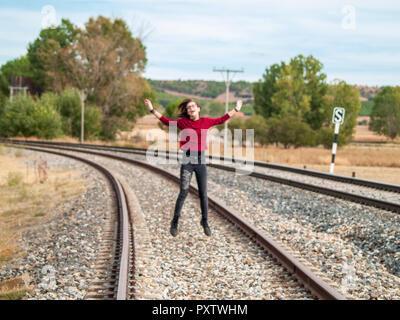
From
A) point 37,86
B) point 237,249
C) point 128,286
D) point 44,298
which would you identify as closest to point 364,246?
point 237,249

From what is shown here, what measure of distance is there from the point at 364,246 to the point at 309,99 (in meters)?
42.1

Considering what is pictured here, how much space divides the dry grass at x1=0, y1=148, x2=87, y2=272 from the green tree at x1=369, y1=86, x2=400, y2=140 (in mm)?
69572

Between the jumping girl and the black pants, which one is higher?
the jumping girl

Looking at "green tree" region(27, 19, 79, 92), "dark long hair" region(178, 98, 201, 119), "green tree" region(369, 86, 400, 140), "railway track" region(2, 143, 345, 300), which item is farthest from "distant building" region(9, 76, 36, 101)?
"dark long hair" region(178, 98, 201, 119)

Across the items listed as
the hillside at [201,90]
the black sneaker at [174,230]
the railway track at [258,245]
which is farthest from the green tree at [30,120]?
the hillside at [201,90]

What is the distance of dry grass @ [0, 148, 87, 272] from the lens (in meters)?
8.27

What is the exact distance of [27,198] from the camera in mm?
12383

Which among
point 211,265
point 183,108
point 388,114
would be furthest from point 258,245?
point 388,114

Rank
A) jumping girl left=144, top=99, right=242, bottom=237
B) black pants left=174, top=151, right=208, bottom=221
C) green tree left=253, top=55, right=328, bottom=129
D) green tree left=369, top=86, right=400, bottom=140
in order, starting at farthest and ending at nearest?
green tree left=369, top=86, right=400, bottom=140, green tree left=253, top=55, right=328, bottom=129, black pants left=174, top=151, right=208, bottom=221, jumping girl left=144, top=99, right=242, bottom=237

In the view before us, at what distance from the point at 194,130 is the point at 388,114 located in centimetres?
8028

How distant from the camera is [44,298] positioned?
452 cm

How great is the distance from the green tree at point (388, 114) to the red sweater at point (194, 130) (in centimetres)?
7451

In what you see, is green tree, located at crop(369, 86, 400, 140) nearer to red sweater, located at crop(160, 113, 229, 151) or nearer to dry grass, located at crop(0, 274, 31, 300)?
red sweater, located at crop(160, 113, 229, 151)
